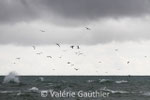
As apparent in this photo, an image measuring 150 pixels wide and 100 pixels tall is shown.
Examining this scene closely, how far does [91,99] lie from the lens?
49250mm

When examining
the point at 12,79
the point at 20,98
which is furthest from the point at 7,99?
the point at 12,79

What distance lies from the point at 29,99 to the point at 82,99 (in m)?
6.26

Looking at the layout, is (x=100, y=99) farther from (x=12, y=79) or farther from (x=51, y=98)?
(x=12, y=79)

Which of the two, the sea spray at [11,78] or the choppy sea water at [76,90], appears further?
the sea spray at [11,78]

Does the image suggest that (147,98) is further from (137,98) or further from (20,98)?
(20,98)

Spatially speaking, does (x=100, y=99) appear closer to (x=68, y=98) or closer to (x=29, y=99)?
(x=68, y=98)

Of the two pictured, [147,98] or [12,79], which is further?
[12,79]

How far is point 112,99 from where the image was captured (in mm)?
50719

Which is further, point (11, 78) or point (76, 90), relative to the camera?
point (11, 78)

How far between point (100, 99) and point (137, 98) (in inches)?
200

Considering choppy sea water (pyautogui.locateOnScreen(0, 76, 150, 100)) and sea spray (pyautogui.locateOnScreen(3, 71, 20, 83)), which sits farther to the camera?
sea spray (pyautogui.locateOnScreen(3, 71, 20, 83))

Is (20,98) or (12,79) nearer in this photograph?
(20,98)

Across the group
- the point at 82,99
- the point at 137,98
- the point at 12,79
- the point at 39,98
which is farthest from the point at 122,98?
the point at 12,79

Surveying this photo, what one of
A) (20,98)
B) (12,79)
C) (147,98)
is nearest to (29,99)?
(20,98)
